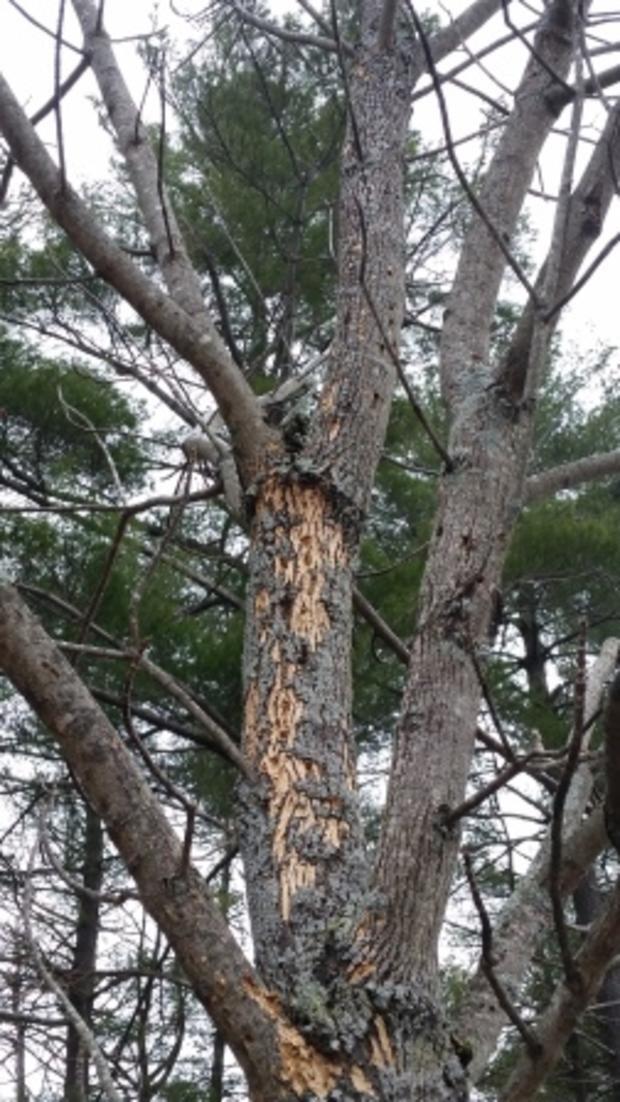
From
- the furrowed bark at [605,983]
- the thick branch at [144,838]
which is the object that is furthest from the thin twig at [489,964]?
the furrowed bark at [605,983]

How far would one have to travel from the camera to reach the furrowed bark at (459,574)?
163cm

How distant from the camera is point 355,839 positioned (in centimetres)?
174

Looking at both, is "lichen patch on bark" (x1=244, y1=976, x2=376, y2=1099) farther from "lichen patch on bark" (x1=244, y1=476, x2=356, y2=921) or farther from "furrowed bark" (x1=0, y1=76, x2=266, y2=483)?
"furrowed bark" (x1=0, y1=76, x2=266, y2=483)

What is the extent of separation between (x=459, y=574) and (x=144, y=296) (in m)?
0.73

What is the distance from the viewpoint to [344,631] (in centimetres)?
198

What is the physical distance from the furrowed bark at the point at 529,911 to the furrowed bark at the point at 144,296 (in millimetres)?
644

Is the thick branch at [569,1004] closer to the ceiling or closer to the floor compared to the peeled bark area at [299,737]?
closer to the floor

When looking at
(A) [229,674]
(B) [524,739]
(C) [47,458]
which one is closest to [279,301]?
(C) [47,458]

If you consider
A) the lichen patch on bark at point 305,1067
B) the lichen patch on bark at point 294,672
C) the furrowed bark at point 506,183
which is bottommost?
the lichen patch on bark at point 305,1067

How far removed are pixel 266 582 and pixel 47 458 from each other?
4.18m

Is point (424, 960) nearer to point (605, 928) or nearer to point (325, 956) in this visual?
point (325, 956)

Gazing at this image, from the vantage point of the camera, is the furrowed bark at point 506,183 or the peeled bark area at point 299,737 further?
the furrowed bark at point 506,183

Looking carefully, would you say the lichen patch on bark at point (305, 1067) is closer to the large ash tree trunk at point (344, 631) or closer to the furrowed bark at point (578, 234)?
the large ash tree trunk at point (344, 631)

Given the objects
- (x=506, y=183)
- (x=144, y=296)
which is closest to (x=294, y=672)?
(x=144, y=296)
